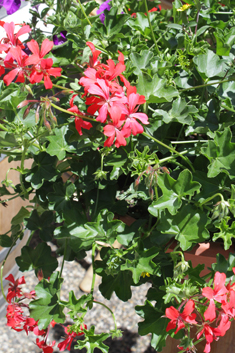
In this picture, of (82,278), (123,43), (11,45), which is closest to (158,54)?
(123,43)

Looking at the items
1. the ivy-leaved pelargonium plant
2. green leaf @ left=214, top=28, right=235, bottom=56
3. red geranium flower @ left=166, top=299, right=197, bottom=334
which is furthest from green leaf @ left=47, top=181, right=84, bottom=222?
green leaf @ left=214, top=28, right=235, bottom=56

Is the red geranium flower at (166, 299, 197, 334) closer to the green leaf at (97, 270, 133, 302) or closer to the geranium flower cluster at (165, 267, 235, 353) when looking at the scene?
the geranium flower cluster at (165, 267, 235, 353)

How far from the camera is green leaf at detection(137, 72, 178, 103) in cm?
64

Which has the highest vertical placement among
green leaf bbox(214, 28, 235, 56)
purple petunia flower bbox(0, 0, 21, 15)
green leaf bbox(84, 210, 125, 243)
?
purple petunia flower bbox(0, 0, 21, 15)

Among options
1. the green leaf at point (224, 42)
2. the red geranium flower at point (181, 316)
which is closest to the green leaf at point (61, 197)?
the red geranium flower at point (181, 316)

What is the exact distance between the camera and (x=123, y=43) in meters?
0.81

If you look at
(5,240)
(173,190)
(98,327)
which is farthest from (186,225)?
(98,327)

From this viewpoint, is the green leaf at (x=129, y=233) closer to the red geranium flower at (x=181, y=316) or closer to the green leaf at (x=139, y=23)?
the red geranium flower at (x=181, y=316)

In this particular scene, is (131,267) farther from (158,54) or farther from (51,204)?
(158,54)

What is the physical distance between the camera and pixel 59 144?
27.1 inches

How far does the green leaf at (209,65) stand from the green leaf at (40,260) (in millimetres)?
484

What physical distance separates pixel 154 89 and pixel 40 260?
1.36 ft

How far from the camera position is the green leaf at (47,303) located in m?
0.65

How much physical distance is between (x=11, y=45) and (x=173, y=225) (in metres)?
0.42
